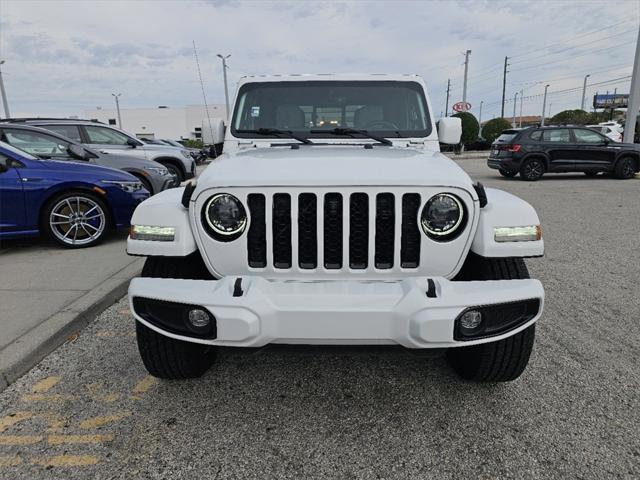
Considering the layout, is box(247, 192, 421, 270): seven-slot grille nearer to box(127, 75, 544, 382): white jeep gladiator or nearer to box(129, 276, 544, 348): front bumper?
box(127, 75, 544, 382): white jeep gladiator

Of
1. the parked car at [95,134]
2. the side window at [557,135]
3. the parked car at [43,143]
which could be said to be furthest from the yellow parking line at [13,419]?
the side window at [557,135]

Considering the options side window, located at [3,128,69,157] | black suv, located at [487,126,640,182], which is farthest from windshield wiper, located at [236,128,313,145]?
black suv, located at [487,126,640,182]

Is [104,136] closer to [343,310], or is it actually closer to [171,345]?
[171,345]

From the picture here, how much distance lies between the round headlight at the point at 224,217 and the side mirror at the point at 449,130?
205 cm

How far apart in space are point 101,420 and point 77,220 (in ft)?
13.2

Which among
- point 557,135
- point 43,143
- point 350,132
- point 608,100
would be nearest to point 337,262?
point 350,132

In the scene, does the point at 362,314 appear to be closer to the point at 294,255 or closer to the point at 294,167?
the point at 294,255

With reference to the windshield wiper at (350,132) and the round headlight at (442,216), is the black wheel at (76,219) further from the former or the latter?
the round headlight at (442,216)

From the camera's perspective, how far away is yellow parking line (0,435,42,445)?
2357 mm

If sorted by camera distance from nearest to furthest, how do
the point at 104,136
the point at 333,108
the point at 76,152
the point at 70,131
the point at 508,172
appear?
the point at 333,108 < the point at 76,152 < the point at 70,131 < the point at 104,136 < the point at 508,172

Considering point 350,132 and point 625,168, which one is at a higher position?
point 350,132

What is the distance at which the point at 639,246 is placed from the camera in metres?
6.18

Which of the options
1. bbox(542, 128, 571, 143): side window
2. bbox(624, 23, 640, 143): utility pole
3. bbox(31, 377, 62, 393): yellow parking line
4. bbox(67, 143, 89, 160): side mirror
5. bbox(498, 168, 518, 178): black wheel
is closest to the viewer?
bbox(31, 377, 62, 393): yellow parking line

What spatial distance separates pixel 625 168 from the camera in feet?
45.9
